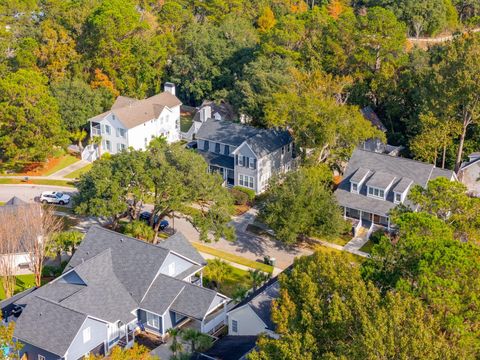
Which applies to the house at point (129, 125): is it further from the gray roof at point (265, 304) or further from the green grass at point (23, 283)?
the gray roof at point (265, 304)

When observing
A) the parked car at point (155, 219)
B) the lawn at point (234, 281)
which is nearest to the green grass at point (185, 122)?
the parked car at point (155, 219)

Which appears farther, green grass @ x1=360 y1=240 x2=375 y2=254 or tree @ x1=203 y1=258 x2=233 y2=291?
green grass @ x1=360 y1=240 x2=375 y2=254

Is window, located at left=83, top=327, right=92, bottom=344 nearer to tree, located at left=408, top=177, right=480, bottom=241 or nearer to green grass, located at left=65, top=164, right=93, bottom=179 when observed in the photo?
tree, located at left=408, top=177, right=480, bottom=241

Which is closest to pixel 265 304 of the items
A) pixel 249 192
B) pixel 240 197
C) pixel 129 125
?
pixel 240 197

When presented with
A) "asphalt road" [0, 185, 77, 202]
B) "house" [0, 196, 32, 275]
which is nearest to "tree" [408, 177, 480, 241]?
"house" [0, 196, 32, 275]

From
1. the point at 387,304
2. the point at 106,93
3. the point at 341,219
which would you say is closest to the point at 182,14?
the point at 106,93

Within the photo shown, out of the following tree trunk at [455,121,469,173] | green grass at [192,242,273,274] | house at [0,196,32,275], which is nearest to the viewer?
house at [0,196,32,275]
